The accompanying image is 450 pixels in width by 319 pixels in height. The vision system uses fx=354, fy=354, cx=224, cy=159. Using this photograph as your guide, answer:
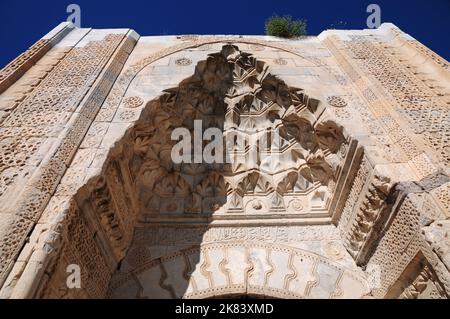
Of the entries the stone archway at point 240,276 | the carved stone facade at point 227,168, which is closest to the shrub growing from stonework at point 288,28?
the carved stone facade at point 227,168

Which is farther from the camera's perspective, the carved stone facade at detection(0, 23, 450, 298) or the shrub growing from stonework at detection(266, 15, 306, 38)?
the shrub growing from stonework at detection(266, 15, 306, 38)

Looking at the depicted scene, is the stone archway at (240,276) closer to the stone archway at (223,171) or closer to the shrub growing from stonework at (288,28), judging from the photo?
the stone archway at (223,171)

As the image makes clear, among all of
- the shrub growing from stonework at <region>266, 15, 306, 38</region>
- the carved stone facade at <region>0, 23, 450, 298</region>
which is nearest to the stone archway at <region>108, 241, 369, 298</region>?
the carved stone facade at <region>0, 23, 450, 298</region>

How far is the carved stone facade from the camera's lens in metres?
2.63

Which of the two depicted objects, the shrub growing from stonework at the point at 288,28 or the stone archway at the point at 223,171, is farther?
the shrub growing from stonework at the point at 288,28

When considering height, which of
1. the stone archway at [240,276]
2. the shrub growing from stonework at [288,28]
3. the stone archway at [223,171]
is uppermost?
the shrub growing from stonework at [288,28]

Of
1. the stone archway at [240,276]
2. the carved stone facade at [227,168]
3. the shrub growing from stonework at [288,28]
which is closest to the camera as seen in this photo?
the carved stone facade at [227,168]

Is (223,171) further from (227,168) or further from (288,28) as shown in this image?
(288,28)

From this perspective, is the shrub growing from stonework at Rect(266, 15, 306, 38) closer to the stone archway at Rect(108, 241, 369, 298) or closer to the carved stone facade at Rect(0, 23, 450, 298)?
the carved stone facade at Rect(0, 23, 450, 298)

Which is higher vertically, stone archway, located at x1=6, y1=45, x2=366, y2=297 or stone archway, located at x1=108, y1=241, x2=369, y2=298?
stone archway, located at x1=6, y1=45, x2=366, y2=297

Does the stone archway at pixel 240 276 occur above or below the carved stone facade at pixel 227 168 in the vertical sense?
below

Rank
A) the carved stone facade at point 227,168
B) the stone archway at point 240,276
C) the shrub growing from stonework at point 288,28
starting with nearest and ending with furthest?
the carved stone facade at point 227,168 < the stone archway at point 240,276 < the shrub growing from stonework at point 288,28

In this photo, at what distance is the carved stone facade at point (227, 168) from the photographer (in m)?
2.63

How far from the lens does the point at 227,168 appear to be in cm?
432
